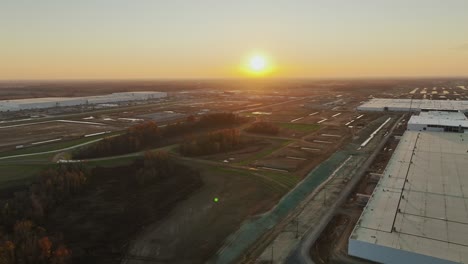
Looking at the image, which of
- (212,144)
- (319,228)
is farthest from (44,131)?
(319,228)

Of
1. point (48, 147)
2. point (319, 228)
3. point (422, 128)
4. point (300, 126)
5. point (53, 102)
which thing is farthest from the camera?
point (53, 102)

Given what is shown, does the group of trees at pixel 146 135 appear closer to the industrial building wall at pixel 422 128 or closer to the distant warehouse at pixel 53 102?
the industrial building wall at pixel 422 128

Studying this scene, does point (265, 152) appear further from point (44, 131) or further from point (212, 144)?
point (44, 131)

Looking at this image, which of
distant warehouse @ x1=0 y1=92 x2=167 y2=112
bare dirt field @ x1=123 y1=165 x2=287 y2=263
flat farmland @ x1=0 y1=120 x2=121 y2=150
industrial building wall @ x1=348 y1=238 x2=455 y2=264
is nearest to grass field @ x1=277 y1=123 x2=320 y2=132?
bare dirt field @ x1=123 y1=165 x2=287 y2=263

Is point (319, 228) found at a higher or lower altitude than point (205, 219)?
higher

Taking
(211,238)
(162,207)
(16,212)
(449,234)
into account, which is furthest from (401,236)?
(16,212)

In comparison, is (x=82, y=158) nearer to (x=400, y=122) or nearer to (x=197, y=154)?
(x=197, y=154)
